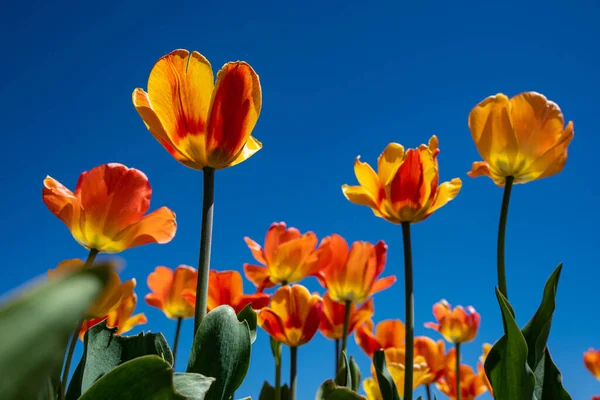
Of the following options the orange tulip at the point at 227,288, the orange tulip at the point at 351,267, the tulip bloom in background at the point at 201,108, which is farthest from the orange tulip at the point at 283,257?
the tulip bloom in background at the point at 201,108

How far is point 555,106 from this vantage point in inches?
71.0

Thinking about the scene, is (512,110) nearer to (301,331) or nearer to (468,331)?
(301,331)

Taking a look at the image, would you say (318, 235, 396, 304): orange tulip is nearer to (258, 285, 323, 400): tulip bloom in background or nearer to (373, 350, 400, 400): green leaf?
(258, 285, 323, 400): tulip bloom in background

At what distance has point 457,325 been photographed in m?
3.41

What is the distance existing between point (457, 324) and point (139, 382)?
119 inches

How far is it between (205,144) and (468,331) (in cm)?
265

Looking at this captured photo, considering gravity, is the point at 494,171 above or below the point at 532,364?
above

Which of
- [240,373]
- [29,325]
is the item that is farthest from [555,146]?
[29,325]

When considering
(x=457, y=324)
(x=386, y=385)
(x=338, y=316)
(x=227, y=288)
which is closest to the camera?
(x=386, y=385)

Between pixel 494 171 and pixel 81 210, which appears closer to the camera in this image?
pixel 81 210

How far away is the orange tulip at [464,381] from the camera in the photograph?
133 inches

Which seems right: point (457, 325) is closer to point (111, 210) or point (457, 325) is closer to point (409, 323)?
point (409, 323)

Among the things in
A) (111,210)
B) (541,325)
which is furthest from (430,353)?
(111,210)

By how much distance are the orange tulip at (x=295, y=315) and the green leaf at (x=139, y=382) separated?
4.40 feet
